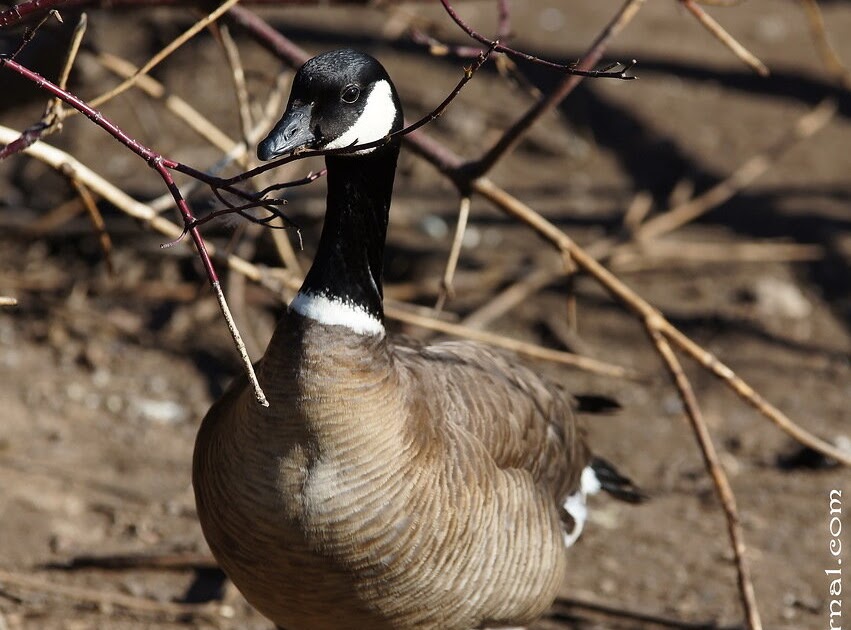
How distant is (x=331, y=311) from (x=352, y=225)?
0.74 feet

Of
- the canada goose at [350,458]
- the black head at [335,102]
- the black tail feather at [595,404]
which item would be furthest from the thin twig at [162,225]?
the black head at [335,102]

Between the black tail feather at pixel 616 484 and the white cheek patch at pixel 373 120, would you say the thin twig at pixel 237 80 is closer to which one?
the white cheek patch at pixel 373 120

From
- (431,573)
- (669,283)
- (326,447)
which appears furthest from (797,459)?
(326,447)

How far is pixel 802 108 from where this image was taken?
7.17 m

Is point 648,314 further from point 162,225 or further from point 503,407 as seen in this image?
point 162,225

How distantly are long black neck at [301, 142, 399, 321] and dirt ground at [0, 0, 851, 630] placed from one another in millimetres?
900

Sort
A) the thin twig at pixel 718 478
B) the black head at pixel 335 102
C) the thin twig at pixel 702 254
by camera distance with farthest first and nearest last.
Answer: the thin twig at pixel 702 254 → the thin twig at pixel 718 478 → the black head at pixel 335 102

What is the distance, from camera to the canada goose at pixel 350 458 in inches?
106

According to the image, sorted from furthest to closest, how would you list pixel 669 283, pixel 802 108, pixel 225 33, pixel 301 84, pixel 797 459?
pixel 802 108, pixel 669 283, pixel 797 459, pixel 225 33, pixel 301 84

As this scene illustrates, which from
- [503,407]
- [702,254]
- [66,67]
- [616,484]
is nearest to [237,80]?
[66,67]

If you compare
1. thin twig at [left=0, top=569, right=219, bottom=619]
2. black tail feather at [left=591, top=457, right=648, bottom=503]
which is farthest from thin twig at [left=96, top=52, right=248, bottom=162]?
black tail feather at [left=591, top=457, right=648, bottom=503]

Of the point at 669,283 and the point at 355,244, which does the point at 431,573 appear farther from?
the point at 669,283

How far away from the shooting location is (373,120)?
2.70 m

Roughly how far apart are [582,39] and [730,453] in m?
3.58
